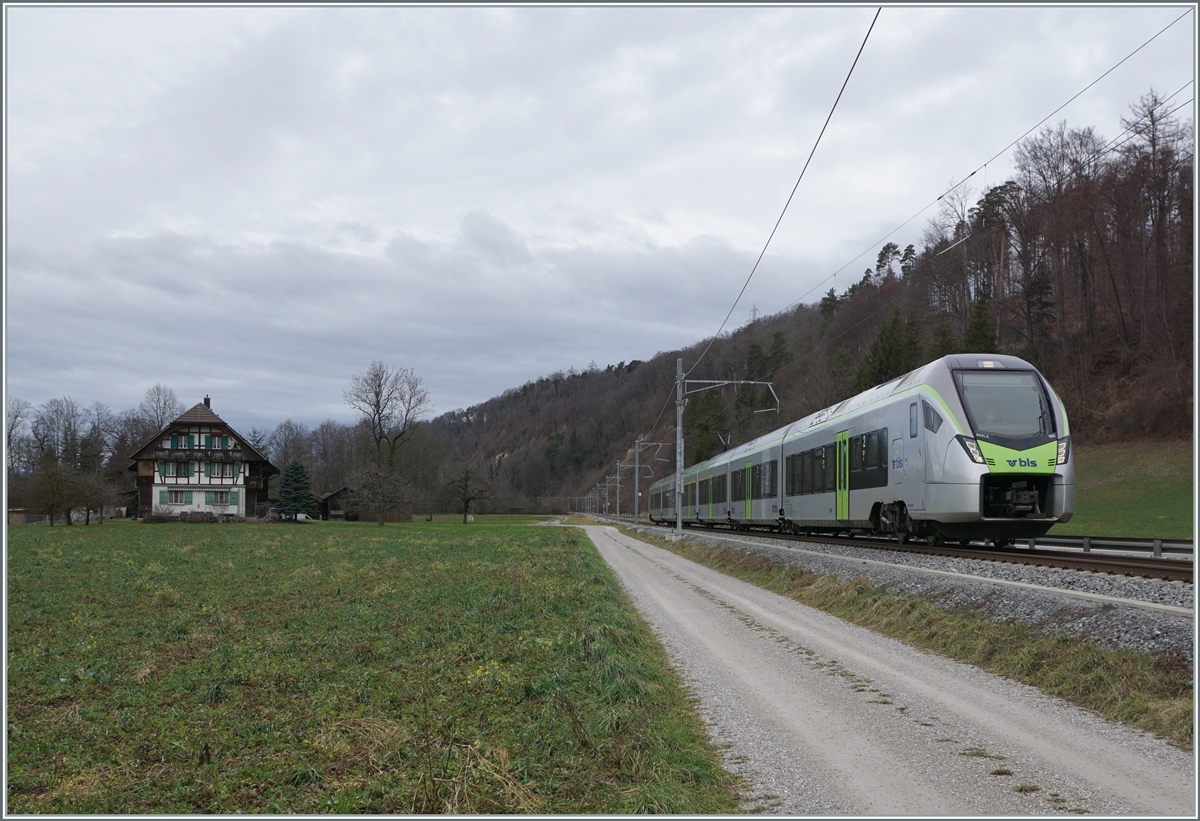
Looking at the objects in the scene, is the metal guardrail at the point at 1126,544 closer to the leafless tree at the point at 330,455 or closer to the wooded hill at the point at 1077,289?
the wooded hill at the point at 1077,289

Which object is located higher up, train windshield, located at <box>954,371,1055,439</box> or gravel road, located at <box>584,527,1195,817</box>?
train windshield, located at <box>954,371,1055,439</box>

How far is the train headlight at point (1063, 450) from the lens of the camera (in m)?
17.3

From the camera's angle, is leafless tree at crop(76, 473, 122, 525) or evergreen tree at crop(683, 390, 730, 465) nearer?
leafless tree at crop(76, 473, 122, 525)

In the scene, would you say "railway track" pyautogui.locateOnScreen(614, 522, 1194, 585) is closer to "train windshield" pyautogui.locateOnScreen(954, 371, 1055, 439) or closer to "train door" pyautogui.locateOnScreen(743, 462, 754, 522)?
"train windshield" pyautogui.locateOnScreen(954, 371, 1055, 439)

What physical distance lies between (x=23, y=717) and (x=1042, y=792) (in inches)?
330

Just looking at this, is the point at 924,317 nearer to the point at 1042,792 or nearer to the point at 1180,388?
the point at 1180,388

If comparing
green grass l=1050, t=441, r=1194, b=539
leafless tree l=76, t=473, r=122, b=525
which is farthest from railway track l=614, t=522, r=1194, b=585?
leafless tree l=76, t=473, r=122, b=525

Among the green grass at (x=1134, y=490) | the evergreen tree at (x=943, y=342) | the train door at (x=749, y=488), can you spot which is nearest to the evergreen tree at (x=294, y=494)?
the train door at (x=749, y=488)

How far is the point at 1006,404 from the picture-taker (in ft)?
58.5

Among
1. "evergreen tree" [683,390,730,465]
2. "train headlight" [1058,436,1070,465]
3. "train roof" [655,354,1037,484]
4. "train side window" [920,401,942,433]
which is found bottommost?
"train headlight" [1058,436,1070,465]

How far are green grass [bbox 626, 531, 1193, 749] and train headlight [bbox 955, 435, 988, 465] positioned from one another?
332 cm

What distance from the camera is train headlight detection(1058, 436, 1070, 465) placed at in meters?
17.3

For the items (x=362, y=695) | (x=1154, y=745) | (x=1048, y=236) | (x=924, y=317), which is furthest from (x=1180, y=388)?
(x=362, y=695)

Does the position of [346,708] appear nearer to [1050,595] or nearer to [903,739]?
[903,739]
